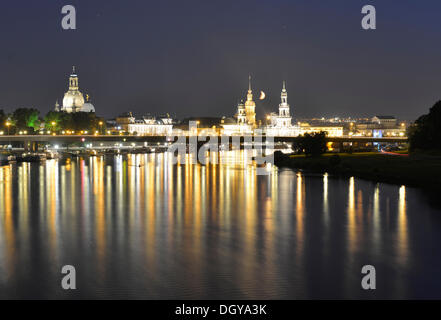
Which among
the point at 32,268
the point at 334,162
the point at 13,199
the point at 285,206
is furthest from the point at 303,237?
the point at 334,162

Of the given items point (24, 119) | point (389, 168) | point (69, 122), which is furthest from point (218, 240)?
point (69, 122)

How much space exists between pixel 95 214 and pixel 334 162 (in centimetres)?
3296

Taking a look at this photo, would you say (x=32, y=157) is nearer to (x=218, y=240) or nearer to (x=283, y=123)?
(x=218, y=240)

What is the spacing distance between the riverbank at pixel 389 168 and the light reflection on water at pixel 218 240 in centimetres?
255

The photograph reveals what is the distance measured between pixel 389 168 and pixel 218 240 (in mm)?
31756

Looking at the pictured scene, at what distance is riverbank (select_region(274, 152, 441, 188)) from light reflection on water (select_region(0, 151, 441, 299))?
255 cm

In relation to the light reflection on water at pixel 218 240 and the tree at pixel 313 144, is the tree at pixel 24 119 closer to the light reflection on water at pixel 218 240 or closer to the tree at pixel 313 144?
the tree at pixel 313 144

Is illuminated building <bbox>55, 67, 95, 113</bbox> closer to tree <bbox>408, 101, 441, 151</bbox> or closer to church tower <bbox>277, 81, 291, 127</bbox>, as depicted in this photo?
church tower <bbox>277, 81, 291, 127</bbox>

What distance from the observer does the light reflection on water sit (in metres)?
19.3

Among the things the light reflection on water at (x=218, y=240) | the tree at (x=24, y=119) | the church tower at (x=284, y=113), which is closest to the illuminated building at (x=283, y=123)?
the church tower at (x=284, y=113)

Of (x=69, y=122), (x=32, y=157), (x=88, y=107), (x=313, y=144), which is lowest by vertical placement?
(x=32, y=157)

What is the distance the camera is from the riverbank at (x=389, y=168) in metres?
45.9

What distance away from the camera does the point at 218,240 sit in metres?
26.5
